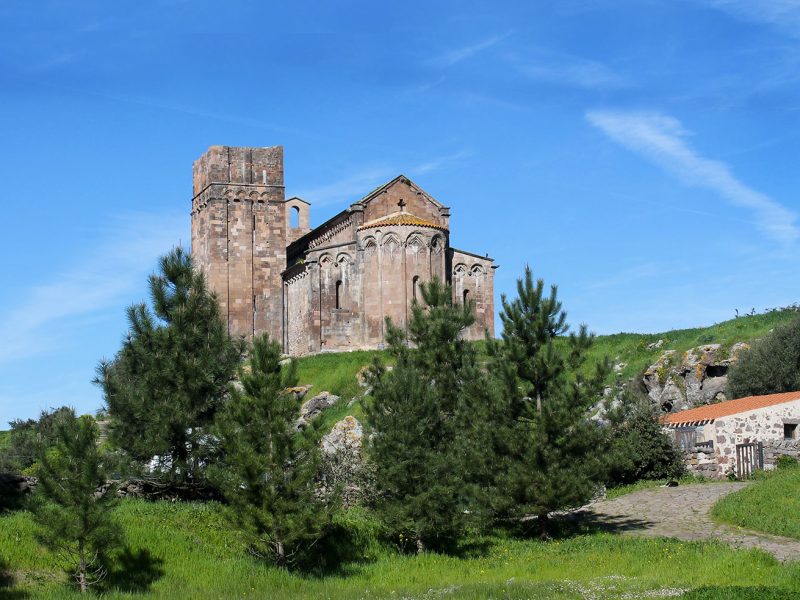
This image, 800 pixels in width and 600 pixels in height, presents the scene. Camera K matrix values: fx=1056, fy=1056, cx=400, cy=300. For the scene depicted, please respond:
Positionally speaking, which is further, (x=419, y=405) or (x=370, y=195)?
(x=370, y=195)

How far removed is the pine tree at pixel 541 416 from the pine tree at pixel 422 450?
102 centimetres

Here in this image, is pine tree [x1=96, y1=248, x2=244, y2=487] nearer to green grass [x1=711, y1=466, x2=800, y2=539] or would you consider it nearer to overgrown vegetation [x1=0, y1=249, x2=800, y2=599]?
overgrown vegetation [x1=0, y1=249, x2=800, y2=599]

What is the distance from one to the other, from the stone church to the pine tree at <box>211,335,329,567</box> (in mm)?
26141

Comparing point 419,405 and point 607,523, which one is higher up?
point 419,405

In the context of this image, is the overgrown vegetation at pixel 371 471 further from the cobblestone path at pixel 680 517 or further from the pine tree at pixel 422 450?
the cobblestone path at pixel 680 517

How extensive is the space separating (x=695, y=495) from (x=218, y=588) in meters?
14.5

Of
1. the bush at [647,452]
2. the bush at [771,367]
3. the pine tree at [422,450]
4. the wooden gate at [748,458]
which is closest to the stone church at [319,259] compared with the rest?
the bush at [771,367]

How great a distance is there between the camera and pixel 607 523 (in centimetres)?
2736

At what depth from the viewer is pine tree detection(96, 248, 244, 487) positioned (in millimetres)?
26656

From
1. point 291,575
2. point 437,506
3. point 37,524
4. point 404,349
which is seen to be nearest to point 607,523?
point 437,506

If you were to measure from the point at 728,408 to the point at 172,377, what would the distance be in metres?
17.8

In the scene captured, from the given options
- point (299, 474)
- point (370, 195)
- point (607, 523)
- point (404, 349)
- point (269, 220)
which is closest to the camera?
point (299, 474)

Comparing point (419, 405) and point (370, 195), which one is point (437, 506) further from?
point (370, 195)

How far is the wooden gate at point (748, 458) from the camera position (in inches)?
1234
